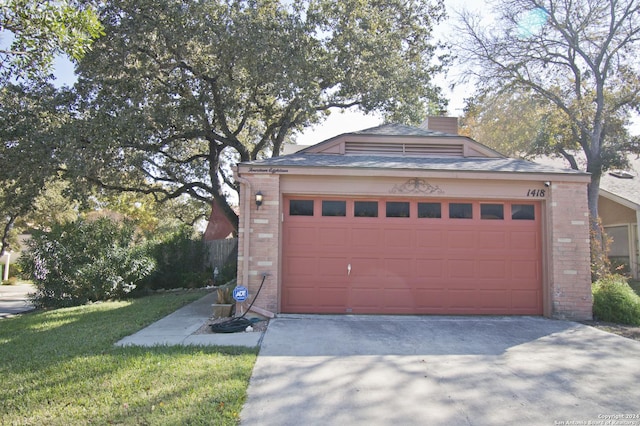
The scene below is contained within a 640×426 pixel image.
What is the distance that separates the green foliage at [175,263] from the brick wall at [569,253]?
11.3m

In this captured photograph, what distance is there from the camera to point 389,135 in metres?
10.6

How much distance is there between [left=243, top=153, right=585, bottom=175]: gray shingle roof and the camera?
28.4ft

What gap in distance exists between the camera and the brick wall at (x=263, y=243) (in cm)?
823

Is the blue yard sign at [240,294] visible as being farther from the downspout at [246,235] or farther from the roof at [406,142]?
the roof at [406,142]

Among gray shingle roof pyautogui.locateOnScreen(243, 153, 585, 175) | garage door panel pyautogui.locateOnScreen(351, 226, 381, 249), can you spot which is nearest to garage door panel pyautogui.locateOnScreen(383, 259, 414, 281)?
garage door panel pyautogui.locateOnScreen(351, 226, 381, 249)

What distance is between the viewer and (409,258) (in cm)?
875

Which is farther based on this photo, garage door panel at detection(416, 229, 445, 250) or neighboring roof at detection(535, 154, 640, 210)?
neighboring roof at detection(535, 154, 640, 210)

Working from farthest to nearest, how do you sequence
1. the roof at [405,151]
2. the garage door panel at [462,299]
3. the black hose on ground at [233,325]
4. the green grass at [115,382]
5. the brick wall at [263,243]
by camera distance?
1. the roof at [405,151]
2. the garage door panel at [462,299]
3. the brick wall at [263,243]
4. the black hose on ground at [233,325]
5. the green grass at [115,382]

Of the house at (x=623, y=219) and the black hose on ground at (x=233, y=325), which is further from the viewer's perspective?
the house at (x=623, y=219)

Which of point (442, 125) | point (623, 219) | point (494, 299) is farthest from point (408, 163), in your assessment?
point (623, 219)

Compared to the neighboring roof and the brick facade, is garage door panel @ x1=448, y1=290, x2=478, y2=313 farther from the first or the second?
the neighboring roof

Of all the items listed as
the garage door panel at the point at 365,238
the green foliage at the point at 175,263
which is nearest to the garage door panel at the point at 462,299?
the garage door panel at the point at 365,238

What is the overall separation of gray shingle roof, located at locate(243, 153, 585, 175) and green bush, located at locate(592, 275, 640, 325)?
238 centimetres

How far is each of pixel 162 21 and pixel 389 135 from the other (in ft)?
22.9
